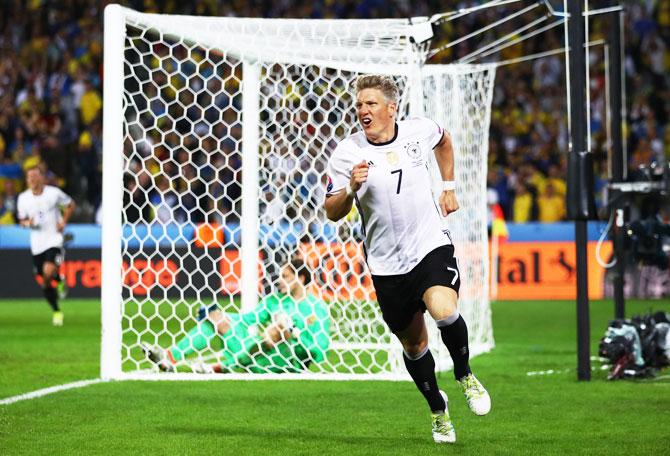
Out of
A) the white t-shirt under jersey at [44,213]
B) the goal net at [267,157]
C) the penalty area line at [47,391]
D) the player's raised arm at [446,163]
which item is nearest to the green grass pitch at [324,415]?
the penalty area line at [47,391]

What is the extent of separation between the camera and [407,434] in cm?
713

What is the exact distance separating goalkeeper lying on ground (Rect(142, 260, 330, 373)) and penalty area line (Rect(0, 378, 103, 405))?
623 millimetres

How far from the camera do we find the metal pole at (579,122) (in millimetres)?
9359

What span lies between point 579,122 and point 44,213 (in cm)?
967

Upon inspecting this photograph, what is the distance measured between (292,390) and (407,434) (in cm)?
228

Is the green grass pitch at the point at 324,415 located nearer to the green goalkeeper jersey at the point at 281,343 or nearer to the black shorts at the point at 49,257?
the green goalkeeper jersey at the point at 281,343

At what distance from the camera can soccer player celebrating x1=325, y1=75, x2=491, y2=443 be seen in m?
6.65

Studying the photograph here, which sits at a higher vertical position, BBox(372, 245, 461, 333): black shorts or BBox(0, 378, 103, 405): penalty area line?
BBox(372, 245, 461, 333): black shorts

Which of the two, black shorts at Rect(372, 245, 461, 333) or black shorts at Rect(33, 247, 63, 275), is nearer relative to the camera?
black shorts at Rect(372, 245, 461, 333)

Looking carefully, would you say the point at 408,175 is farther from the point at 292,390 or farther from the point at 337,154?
the point at 292,390

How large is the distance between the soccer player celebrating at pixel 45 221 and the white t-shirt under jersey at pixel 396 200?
35.2 feet

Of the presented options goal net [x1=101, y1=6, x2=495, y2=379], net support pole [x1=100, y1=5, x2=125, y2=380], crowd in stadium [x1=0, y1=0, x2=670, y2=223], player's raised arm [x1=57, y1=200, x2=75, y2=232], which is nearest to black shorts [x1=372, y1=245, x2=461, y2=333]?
goal net [x1=101, y1=6, x2=495, y2=379]

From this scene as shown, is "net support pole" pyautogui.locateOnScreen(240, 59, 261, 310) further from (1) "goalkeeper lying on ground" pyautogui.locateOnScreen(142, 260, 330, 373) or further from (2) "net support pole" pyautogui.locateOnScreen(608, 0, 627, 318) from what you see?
(2) "net support pole" pyautogui.locateOnScreen(608, 0, 627, 318)

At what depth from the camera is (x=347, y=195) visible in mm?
6453
